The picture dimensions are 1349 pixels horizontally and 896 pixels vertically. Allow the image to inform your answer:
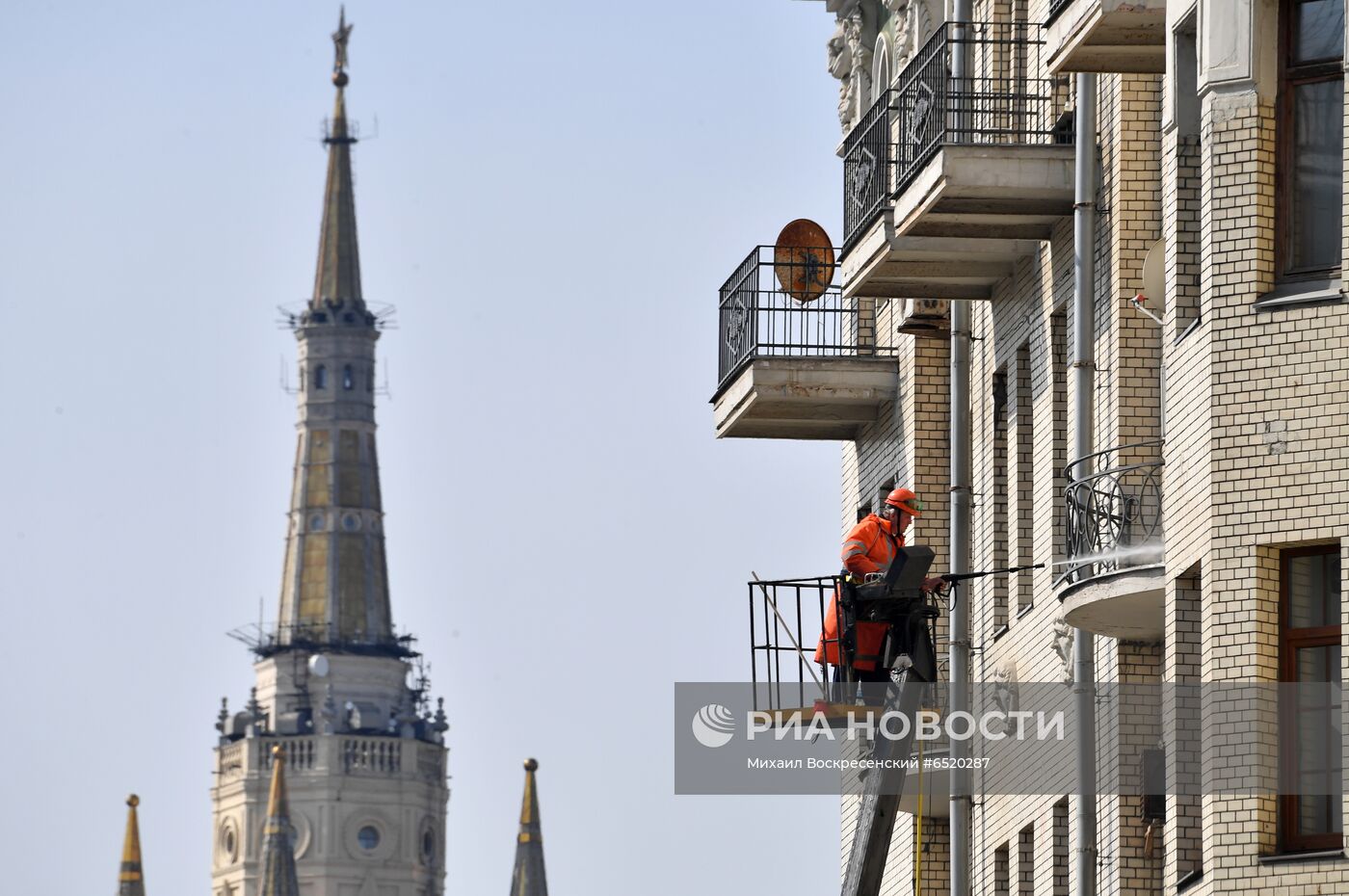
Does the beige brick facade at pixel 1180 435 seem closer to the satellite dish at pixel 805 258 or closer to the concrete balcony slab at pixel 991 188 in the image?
the concrete balcony slab at pixel 991 188

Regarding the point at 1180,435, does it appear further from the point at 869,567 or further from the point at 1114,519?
the point at 869,567

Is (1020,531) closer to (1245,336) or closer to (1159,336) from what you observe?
(1159,336)

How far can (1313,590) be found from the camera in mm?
31000

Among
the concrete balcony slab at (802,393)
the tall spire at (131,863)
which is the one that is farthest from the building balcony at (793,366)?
the tall spire at (131,863)

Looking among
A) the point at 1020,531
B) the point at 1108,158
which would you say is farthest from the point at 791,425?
the point at 1108,158

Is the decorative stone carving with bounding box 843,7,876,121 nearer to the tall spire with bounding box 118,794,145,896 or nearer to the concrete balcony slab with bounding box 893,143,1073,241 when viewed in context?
the concrete balcony slab with bounding box 893,143,1073,241

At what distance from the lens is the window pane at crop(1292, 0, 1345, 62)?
31297mm

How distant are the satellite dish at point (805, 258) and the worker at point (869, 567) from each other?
8716 millimetres

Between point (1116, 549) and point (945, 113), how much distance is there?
516 centimetres

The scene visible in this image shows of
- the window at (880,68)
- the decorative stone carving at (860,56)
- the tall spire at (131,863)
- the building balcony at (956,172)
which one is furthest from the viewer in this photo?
the tall spire at (131,863)

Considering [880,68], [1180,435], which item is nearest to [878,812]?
[1180,435]

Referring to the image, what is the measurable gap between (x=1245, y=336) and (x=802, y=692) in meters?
8.28

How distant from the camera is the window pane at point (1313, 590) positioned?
101ft

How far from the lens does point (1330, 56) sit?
3131 centimetres
